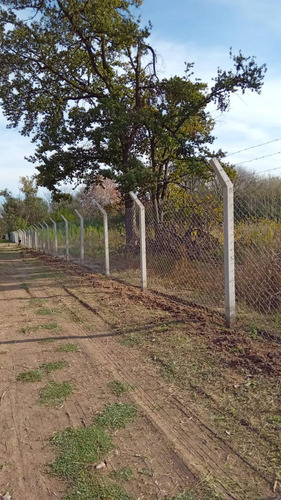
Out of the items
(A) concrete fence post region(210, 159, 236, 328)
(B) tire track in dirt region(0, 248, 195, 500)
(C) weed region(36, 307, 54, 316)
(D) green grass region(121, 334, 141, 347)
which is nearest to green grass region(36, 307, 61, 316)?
(C) weed region(36, 307, 54, 316)

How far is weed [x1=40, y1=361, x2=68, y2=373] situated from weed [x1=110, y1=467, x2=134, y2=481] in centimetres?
169

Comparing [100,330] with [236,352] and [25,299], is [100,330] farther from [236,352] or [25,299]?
[25,299]

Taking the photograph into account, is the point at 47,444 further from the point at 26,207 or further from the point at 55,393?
the point at 26,207

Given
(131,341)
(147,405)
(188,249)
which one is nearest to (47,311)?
(131,341)

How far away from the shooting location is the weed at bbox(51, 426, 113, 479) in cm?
226

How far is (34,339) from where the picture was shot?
488 centimetres

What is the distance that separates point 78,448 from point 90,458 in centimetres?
14

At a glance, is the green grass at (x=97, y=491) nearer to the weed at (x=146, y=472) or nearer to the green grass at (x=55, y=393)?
the weed at (x=146, y=472)

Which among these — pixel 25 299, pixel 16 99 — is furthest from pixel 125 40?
pixel 25 299

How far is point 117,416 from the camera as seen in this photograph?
2.82m

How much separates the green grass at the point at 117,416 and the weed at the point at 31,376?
93 cm

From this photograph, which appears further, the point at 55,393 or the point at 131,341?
the point at 131,341

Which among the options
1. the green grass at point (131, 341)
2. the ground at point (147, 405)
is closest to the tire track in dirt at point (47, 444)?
the ground at point (147, 405)

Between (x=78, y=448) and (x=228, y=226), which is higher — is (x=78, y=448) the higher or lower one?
the lower one
